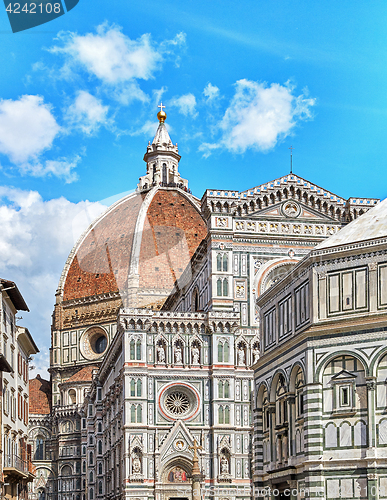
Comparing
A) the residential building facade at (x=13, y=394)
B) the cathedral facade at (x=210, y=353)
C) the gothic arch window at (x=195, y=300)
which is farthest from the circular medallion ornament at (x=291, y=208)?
the residential building facade at (x=13, y=394)

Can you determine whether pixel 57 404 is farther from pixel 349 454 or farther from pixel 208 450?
pixel 349 454

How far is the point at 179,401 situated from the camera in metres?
57.6

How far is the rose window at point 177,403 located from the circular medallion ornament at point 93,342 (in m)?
43.1

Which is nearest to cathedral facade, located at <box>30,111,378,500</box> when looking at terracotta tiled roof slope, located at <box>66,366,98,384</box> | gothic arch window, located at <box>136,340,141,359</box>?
gothic arch window, located at <box>136,340,141,359</box>

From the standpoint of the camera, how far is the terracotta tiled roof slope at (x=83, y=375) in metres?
95.9

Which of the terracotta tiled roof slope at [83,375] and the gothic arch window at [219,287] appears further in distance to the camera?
the terracotta tiled roof slope at [83,375]

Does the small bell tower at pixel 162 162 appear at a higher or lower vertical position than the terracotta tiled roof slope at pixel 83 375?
higher

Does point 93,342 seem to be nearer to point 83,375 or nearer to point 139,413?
point 83,375

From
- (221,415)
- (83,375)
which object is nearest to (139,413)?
(221,415)

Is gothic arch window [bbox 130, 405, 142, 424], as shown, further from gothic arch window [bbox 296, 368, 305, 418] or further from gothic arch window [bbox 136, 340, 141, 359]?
gothic arch window [bbox 296, 368, 305, 418]

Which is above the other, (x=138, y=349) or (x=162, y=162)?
(x=162, y=162)

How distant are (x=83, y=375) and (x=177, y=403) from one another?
134 ft

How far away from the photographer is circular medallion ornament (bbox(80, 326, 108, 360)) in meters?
100

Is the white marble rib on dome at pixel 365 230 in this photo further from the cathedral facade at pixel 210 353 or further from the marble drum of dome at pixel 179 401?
the marble drum of dome at pixel 179 401
